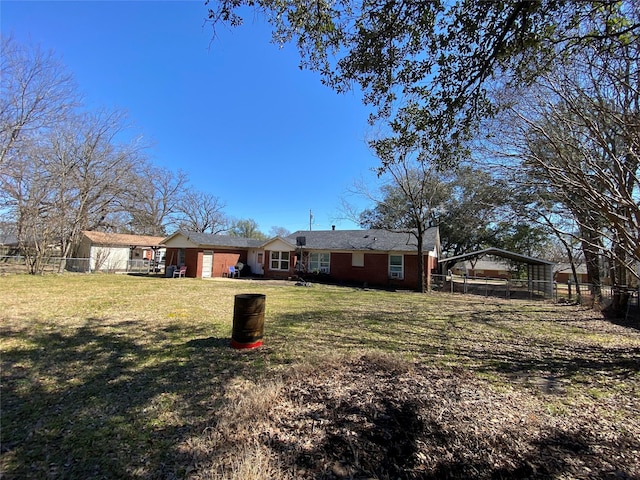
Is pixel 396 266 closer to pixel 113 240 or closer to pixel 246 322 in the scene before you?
pixel 246 322

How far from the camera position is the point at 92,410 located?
3498 millimetres

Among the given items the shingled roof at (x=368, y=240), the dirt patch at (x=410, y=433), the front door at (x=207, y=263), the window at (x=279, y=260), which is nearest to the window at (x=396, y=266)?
the shingled roof at (x=368, y=240)

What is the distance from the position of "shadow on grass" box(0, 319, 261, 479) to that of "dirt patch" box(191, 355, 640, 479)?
43cm

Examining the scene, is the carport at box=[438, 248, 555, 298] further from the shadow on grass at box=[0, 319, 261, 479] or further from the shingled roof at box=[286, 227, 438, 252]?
the shadow on grass at box=[0, 319, 261, 479]

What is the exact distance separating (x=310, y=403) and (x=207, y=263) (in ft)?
69.4

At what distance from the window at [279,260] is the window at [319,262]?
1.90 meters

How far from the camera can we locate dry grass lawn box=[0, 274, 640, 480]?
8.77 feet

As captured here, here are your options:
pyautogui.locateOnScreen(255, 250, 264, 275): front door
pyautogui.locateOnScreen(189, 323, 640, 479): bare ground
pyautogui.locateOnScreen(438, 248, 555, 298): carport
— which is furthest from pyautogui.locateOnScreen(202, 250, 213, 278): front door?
pyautogui.locateOnScreen(189, 323, 640, 479): bare ground

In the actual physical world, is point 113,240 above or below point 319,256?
above

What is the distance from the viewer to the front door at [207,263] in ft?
74.7

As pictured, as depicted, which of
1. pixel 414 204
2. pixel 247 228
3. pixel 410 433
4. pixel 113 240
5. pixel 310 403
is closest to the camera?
pixel 410 433

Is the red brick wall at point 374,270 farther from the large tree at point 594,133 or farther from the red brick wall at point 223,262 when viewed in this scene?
the large tree at point 594,133

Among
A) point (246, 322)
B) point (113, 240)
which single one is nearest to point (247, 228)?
point (113, 240)

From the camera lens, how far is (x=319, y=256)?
22875 mm
